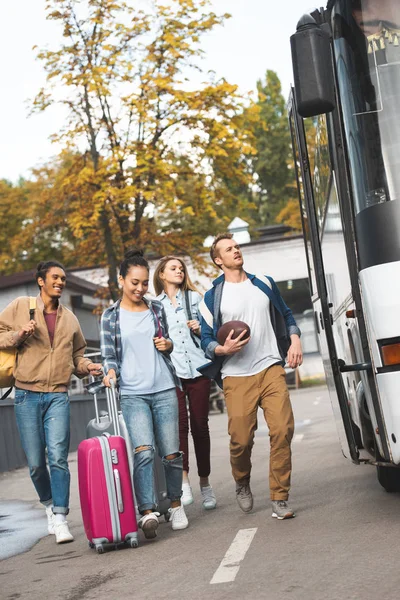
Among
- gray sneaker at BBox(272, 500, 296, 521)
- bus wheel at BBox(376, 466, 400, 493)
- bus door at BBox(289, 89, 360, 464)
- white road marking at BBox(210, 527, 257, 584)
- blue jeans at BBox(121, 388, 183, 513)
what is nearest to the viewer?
white road marking at BBox(210, 527, 257, 584)

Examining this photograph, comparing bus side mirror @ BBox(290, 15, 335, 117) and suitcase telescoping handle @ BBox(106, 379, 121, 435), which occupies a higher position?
bus side mirror @ BBox(290, 15, 335, 117)

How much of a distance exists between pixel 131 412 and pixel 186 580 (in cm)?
202

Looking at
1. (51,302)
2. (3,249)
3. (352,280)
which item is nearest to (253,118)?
(51,302)

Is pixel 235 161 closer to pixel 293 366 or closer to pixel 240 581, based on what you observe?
pixel 293 366

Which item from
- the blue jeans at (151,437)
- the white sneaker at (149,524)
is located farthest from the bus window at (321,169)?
the white sneaker at (149,524)

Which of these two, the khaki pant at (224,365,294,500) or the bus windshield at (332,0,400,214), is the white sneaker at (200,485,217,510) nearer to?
the khaki pant at (224,365,294,500)

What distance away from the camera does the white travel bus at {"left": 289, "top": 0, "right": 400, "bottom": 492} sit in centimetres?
618

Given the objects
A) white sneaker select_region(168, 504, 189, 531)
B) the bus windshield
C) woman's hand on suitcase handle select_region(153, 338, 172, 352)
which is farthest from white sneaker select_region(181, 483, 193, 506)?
the bus windshield

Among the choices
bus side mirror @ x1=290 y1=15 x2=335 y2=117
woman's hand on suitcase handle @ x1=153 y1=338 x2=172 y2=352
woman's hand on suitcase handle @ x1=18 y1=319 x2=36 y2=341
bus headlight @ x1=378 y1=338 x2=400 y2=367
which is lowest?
bus headlight @ x1=378 y1=338 x2=400 y2=367

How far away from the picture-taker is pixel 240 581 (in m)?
5.67

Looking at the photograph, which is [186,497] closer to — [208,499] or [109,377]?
[208,499]

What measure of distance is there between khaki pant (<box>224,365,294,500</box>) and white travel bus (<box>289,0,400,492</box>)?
2.08 ft

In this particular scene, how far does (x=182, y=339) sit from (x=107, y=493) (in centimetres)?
224

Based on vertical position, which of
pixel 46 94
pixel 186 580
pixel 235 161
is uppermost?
pixel 46 94
